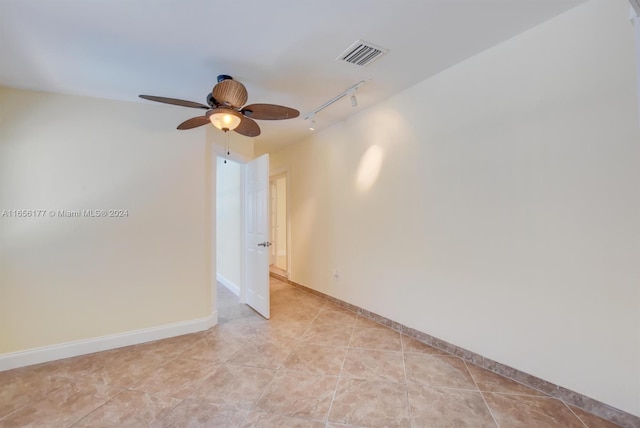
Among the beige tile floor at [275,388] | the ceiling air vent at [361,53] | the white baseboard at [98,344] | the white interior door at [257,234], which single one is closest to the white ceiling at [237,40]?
the ceiling air vent at [361,53]

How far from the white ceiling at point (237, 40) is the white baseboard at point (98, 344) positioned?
249cm

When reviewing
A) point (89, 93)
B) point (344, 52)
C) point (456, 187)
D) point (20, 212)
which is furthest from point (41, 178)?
point (456, 187)

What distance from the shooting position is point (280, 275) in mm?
5699

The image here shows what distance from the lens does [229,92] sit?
85.1 inches

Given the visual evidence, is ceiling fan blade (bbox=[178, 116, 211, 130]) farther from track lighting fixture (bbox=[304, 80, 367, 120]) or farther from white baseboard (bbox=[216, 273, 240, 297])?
white baseboard (bbox=[216, 273, 240, 297])

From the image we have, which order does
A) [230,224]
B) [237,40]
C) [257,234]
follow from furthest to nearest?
[230,224] → [257,234] → [237,40]

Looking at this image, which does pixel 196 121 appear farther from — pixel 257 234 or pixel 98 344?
pixel 98 344

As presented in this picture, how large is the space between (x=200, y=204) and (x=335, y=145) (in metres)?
2.05

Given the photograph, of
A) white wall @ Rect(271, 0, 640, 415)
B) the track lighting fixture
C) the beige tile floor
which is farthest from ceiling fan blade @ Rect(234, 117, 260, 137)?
the beige tile floor

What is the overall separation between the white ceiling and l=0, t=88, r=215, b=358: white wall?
29 cm

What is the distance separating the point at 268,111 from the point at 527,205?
7.21 feet

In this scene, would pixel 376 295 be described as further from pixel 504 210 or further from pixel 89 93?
pixel 89 93

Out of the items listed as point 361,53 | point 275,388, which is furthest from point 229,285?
point 361,53

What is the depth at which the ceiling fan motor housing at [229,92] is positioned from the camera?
7.02ft
